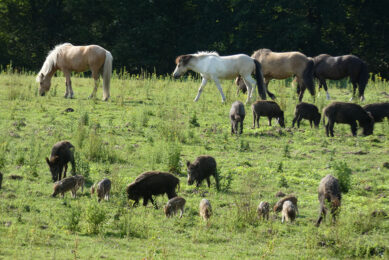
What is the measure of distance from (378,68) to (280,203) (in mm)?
32102

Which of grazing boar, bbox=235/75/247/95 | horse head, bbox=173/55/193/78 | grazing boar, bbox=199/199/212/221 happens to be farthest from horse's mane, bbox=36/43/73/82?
grazing boar, bbox=199/199/212/221

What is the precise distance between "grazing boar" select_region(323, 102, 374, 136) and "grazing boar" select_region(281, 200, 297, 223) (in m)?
7.36

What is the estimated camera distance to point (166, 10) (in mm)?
45094

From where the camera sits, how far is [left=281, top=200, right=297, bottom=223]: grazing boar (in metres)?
10.2

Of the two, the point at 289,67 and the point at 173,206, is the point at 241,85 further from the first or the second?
the point at 173,206

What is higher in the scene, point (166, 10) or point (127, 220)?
point (166, 10)

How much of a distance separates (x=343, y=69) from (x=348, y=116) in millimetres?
6720

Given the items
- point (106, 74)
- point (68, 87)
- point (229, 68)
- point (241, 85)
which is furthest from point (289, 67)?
point (68, 87)

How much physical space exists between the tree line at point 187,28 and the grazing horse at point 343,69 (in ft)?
48.3

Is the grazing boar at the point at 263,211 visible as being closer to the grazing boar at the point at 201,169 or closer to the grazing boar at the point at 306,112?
the grazing boar at the point at 201,169

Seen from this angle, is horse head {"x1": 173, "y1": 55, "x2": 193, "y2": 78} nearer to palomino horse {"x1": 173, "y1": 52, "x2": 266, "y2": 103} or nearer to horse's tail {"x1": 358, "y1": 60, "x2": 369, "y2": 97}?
palomino horse {"x1": 173, "y1": 52, "x2": 266, "y2": 103}

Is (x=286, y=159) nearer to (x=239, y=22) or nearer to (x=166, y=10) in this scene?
(x=239, y=22)

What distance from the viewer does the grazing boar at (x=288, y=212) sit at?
10.2m

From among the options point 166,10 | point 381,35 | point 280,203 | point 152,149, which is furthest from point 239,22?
point 280,203
